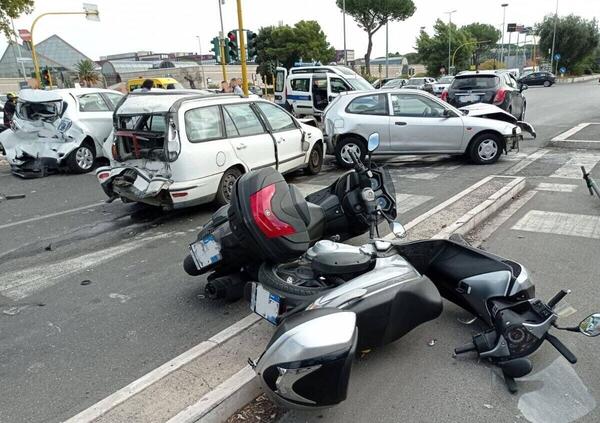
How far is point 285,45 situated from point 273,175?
66.3 metres

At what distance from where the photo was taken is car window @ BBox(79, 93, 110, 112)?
11297mm

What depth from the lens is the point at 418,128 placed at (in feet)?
32.1

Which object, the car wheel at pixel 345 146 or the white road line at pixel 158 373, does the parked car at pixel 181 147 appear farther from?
the white road line at pixel 158 373

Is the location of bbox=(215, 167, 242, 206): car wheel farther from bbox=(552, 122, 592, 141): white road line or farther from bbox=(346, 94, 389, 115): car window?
bbox=(552, 122, 592, 141): white road line

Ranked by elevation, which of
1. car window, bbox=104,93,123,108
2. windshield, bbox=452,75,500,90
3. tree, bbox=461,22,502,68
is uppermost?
tree, bbox=461,22,502,68

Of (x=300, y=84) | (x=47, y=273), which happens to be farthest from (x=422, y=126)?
(x=300, y=84)

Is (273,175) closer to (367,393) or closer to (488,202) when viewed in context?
(367,393)

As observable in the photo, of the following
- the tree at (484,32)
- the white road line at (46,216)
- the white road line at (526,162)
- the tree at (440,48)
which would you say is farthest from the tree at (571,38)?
the white road line at (46,216)

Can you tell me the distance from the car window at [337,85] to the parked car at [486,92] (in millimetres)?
3990

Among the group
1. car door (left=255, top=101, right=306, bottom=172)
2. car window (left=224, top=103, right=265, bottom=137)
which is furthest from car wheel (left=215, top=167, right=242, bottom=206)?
car door (left=255, top=101, right=306, bottom=172)

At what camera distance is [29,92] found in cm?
1079

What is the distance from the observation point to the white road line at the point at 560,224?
5.61m

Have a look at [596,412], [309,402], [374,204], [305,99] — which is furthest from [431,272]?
[305,99]

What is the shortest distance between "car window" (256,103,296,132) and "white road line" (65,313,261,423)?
16.0 ft
